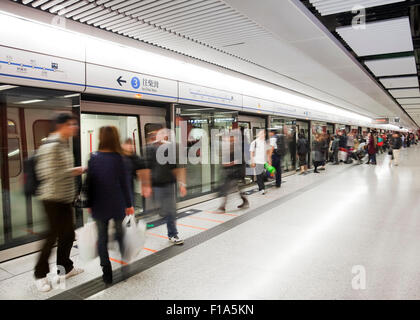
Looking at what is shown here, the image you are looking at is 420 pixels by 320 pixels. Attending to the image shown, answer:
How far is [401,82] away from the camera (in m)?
8.70

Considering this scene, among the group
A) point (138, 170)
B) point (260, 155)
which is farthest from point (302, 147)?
point (138, 170)

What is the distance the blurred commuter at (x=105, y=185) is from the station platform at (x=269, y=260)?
50 cm

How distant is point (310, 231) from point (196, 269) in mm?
1909

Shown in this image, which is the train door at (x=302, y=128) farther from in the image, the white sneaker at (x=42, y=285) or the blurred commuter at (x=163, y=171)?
the white sneaker at (x=42, y=285)

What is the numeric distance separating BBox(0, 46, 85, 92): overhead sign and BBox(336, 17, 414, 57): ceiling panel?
3.69m

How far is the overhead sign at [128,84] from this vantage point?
3.87 meters

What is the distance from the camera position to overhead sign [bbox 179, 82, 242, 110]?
5391 mm

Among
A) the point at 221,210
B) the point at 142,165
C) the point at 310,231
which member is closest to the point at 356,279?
the point at 310,231

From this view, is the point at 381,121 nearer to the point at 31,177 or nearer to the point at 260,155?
the point at 260,155

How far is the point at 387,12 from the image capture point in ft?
12.8

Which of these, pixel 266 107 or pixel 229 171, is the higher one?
pixel 266 107

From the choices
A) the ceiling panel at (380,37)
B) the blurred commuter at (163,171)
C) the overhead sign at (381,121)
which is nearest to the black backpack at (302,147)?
the ceiling panel at (380,37)

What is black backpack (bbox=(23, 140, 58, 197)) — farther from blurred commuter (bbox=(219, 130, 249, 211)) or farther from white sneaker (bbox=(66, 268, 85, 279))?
blurred commuter (bbox=(219, 130, 249, 211))

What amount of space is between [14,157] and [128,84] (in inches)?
70.0
